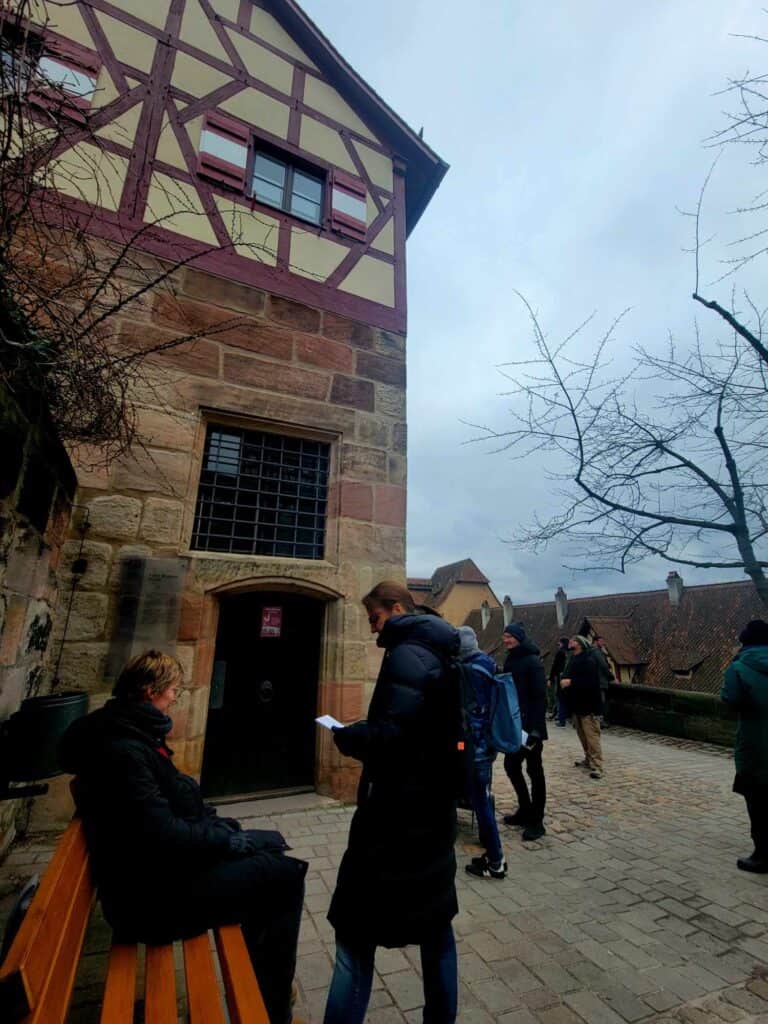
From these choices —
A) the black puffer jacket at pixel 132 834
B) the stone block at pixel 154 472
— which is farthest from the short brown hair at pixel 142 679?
the stone block at pixel 154 472

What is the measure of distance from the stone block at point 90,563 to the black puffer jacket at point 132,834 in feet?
8.25

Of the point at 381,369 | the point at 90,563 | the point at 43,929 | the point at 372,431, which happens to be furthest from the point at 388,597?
the point at 381,369

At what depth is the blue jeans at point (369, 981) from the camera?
1582 millimetres

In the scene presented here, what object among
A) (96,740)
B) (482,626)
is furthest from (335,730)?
(482,626)

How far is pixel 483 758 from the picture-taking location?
11.2ft

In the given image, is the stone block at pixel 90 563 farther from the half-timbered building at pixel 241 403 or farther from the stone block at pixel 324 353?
the stone block at pixel 324 353

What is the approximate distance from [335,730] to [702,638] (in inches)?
1117

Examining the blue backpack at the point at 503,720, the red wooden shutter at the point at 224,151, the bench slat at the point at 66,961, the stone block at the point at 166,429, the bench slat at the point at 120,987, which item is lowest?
the bench slat at the point at 120,987

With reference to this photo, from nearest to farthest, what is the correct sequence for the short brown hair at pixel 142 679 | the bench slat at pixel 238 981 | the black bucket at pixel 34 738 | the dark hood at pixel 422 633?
the bench slat at pixel 238 981 < the dark hood at pixel 422 633 < the short brown hair at pixel 142 679 < the black bucket at pixel 34 738

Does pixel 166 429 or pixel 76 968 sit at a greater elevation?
pixel 166 429

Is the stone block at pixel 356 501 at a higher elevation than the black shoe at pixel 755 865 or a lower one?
higher

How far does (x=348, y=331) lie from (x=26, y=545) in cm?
412

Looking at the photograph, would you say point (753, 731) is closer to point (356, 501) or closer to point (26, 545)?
point (356, 501)

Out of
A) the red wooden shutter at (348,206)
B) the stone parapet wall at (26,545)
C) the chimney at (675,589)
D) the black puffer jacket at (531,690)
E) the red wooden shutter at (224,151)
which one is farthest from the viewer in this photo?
the chimney at (675,589)
